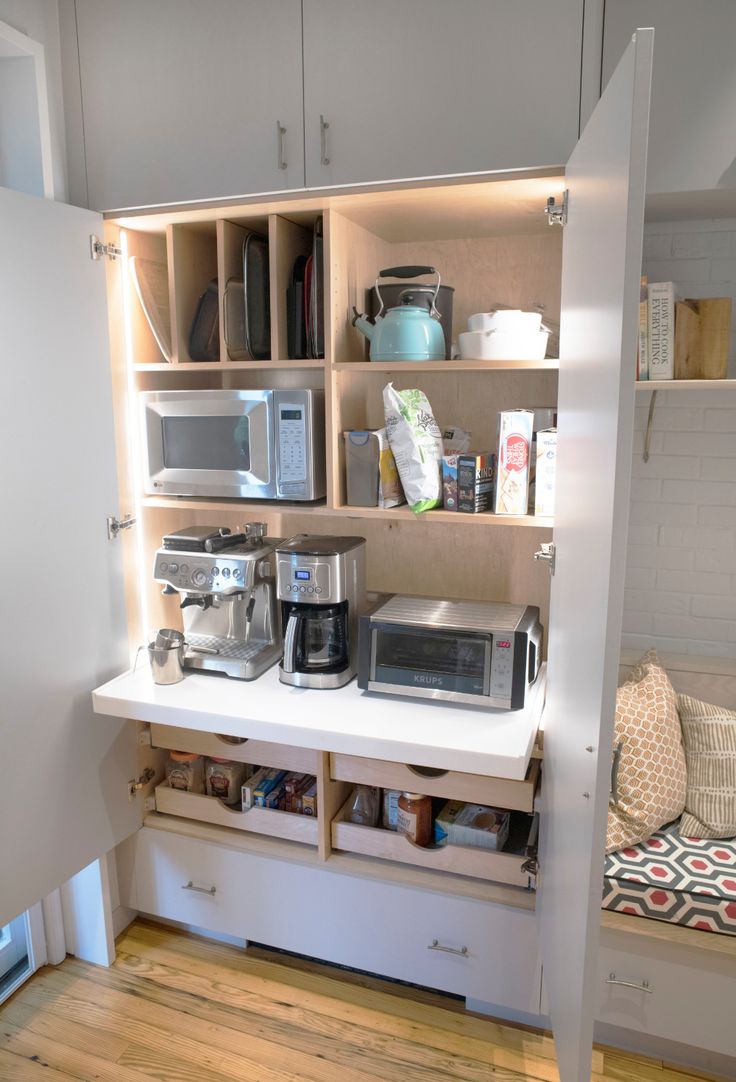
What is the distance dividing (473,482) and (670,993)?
1.21 metres

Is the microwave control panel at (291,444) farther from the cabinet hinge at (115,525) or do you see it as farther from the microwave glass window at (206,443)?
the cabinet hinge at (115,525)

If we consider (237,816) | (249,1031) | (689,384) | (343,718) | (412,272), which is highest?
(412,272)

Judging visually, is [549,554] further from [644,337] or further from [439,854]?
[439,854]

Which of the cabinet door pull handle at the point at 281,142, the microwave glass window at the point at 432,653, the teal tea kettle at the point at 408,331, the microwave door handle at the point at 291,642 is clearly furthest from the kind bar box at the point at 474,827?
the cabinet door pull handle at the point at 281,142

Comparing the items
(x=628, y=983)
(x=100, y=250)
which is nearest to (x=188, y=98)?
(x=100, y=250)

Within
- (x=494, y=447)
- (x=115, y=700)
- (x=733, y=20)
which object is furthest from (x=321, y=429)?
(x=733, y=20)

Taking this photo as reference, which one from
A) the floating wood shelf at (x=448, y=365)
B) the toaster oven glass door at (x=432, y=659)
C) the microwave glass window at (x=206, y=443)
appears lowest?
the toaster oven glass door at (x=432, y=659)

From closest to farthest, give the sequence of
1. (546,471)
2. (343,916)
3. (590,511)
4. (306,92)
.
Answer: (590,511)
(306,92)
(546,471)
(343,916)

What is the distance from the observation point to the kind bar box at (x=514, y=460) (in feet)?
5.66

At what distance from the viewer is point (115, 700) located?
1832mm

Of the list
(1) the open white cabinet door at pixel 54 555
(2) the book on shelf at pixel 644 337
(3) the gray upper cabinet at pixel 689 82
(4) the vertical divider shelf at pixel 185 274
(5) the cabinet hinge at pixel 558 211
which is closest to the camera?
(3) the gray upper cabinet at pixel 689 82

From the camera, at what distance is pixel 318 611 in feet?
6.28

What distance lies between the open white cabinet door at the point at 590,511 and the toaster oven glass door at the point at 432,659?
0.23 metres

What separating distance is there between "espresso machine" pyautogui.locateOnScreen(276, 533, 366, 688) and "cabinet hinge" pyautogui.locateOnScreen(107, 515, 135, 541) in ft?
1.35
